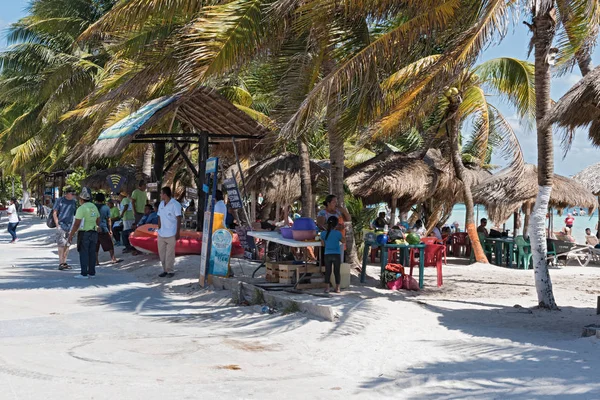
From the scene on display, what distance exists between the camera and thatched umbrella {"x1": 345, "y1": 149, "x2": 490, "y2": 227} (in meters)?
18.6

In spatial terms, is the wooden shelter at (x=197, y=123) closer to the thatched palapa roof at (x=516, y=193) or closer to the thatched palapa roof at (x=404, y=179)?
the thatched palapa roof at (x=404, y=179)

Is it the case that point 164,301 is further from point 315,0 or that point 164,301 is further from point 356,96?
point 315,0

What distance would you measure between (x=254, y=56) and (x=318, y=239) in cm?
307

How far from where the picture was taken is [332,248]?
10250 millimetres

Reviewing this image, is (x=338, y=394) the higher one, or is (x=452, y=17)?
(x=452, y=17)

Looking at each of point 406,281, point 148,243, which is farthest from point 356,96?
point 148,243

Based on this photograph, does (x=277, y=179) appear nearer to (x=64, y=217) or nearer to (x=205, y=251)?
(x=64, y=217)

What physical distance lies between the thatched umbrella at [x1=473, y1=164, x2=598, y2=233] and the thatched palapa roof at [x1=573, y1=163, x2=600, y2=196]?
1.74 metres

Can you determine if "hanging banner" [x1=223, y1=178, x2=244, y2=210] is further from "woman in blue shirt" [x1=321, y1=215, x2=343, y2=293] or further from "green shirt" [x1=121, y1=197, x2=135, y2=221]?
"green shirt" [x1=121, y1=197, x2=135, y2=221]

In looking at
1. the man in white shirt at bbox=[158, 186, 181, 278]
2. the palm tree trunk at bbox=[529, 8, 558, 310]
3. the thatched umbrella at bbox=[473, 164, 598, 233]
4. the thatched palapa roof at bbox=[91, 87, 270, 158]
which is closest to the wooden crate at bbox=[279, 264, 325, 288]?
the man in white shirt at bbox=[158, 186, 181, 278]

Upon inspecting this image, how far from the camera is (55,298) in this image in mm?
10484

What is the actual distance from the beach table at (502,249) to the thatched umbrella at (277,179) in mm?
5422

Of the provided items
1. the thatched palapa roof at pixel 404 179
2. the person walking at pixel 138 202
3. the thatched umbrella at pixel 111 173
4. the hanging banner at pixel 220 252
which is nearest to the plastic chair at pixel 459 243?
the thatched palapa roof at pixel 404 179

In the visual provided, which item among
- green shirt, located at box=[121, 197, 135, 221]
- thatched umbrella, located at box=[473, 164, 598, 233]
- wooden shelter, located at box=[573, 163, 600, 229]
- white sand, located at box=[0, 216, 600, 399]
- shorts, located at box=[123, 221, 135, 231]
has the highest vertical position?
wooden shelter, located at box=[573, 163, 600, 229]
